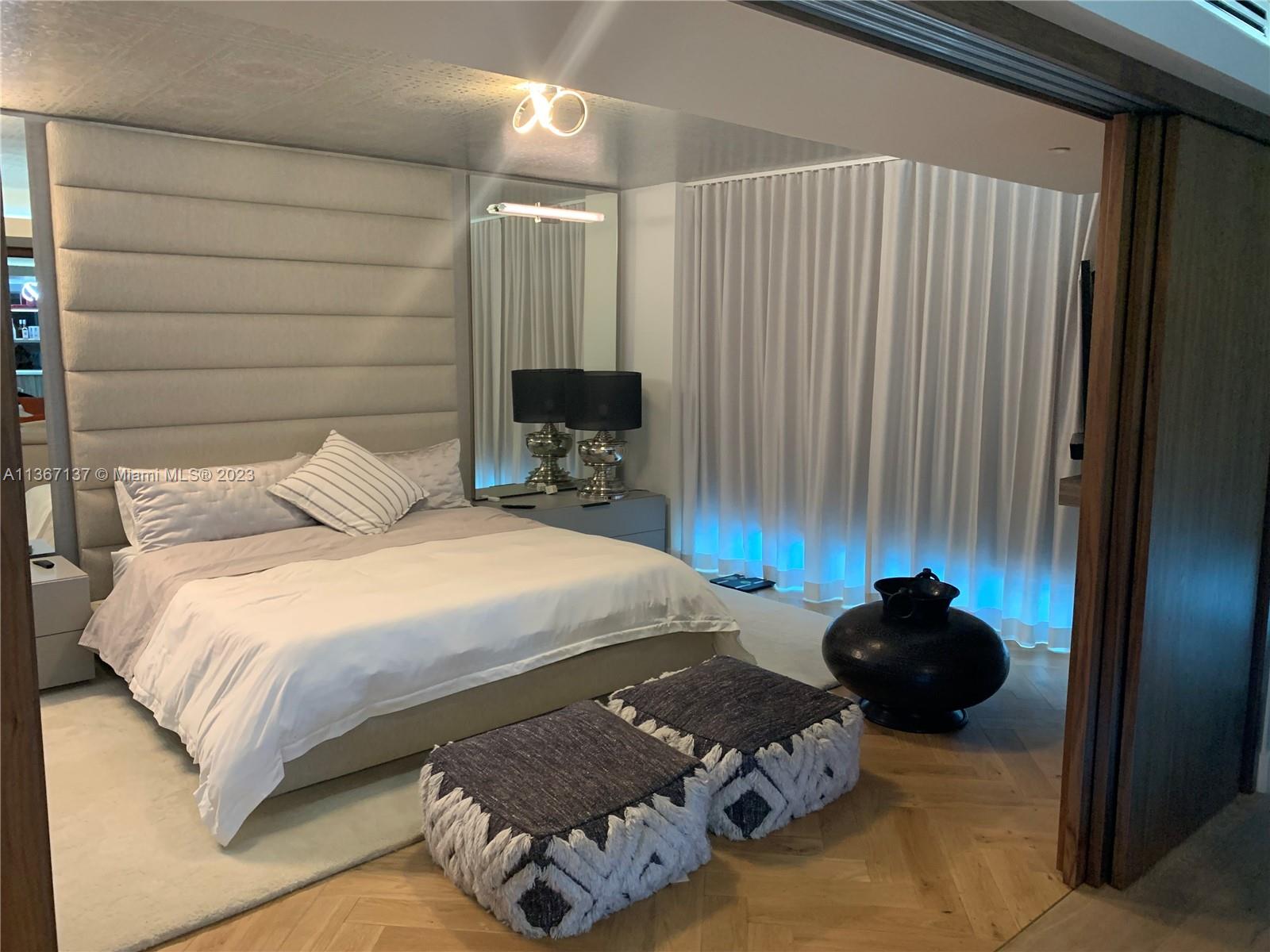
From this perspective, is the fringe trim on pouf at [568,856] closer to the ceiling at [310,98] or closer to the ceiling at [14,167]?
the ceiling at [310,98]

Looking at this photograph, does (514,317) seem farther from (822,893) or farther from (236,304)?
(822,893)

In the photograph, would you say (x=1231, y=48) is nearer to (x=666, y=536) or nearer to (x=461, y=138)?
(x=461, y=138)

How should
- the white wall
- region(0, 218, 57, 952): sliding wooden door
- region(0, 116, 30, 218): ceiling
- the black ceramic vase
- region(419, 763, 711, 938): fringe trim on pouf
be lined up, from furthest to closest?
1. the white wall
2. region(0, 116, 30, 218): ceiling
3. the black ceramic vase
4. region(419, 763, 711, 938): fringe trim on pouf
5. region(0, 218, 57, 952): sliding wooden door

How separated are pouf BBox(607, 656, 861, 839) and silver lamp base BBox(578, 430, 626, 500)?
261 cm

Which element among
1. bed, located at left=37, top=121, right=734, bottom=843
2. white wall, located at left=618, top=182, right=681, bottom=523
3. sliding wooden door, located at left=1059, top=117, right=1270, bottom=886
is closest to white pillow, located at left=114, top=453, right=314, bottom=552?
bed, located at left=37, top=121, right=734, bottom=843

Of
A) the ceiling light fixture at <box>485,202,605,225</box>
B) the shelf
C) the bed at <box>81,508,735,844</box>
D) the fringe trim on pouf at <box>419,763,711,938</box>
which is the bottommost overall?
the fringe trim on pouf at <box>419,763,711,938</box>

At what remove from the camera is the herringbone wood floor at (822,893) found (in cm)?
231

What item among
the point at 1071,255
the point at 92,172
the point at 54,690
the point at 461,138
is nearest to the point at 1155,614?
the point at 1071,255

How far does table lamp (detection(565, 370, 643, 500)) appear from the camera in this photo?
555cm

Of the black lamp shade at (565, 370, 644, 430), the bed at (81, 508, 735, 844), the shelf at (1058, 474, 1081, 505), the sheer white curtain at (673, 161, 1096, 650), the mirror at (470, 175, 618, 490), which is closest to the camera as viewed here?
the bed at (81, 508, 735, 844)

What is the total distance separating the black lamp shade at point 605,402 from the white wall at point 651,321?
0.41 m

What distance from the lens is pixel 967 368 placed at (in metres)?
4.54

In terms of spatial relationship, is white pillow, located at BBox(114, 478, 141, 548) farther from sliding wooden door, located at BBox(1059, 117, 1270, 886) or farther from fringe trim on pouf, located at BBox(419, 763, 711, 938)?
sliding wooden door, located at BBox(1059, 117, 1270, 886)

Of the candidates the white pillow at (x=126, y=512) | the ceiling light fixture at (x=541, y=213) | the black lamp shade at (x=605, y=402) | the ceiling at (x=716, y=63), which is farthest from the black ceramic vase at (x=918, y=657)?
the white pillow at (x=126, y=512)
